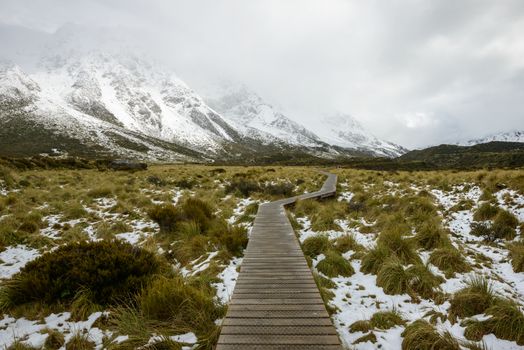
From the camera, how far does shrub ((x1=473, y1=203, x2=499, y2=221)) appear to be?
8.89 m

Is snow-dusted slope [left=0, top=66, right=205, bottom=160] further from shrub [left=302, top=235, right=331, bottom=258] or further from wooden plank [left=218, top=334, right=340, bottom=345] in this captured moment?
wooden plank [left=218, top=334, right=340, bottom=345]

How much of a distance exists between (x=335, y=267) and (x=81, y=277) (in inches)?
202

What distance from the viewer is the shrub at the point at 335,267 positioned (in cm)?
642

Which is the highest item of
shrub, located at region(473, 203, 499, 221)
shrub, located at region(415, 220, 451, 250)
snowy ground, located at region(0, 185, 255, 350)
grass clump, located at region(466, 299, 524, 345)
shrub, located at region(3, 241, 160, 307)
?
shrub, located at region(473, 203, 499, 221)

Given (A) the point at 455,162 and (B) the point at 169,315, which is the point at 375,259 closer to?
(B) the point at 169,315

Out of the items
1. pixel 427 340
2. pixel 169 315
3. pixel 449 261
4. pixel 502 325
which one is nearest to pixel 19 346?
pixel 169 315

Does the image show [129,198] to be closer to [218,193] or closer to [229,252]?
[218,193]

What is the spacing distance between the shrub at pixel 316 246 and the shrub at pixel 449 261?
243cm

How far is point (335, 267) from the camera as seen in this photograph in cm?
651

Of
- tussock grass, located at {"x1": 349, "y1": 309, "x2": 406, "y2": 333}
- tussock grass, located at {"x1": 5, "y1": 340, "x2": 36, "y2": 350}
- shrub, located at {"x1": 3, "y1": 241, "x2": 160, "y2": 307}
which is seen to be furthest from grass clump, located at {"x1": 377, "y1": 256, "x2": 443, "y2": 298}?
tussock grass, located at {"x1": 5, "y1": 340, "x2": 36, "y2": 350}

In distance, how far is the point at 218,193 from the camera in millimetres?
16578

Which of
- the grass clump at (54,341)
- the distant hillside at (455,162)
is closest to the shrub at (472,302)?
the grass clump at (54,341)

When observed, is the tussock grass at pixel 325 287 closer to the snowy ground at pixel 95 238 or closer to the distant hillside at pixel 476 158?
the snowy ground at pixel 95 238

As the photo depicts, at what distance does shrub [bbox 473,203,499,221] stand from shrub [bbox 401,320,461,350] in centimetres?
676
